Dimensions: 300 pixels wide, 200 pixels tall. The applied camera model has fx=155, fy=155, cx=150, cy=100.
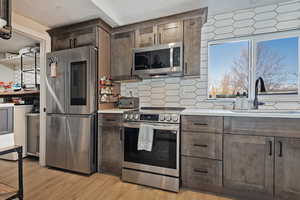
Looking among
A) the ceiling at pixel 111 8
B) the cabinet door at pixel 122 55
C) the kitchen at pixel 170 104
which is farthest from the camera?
the cabinet door at pixel 122 55

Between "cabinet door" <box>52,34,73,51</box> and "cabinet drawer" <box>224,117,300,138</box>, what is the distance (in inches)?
102

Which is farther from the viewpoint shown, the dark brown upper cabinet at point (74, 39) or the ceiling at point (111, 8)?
the dark brown upper cabinet at point (74, 39)

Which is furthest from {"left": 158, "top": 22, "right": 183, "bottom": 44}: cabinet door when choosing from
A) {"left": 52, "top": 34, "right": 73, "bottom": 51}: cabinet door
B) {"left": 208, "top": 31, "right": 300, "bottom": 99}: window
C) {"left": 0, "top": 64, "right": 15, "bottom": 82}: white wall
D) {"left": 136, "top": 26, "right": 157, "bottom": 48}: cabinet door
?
{"left": 0, "top": 64, "right": 15, "bottom": 82}: white wall

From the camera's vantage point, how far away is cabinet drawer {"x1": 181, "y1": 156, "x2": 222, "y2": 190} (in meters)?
1.77

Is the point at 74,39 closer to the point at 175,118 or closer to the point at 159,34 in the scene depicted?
the point at 159,34

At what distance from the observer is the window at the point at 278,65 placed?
2021 millimetres

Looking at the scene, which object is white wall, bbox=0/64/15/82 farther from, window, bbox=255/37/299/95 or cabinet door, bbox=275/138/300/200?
cabinet door, bbox=275/138/300/200

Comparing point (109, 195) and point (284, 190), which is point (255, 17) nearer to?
point (284, 190)

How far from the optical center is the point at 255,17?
2.15 meters

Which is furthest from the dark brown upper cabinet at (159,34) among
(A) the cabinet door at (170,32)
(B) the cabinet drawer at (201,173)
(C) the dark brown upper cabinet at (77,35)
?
(B) the cabinet drawer at (201,173)

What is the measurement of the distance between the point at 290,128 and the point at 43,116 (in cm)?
338

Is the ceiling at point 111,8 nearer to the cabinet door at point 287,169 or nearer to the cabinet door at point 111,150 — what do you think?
the cabinet door at point 111,150

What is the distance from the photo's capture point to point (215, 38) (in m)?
2.37

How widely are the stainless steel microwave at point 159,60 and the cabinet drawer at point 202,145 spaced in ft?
2.97
